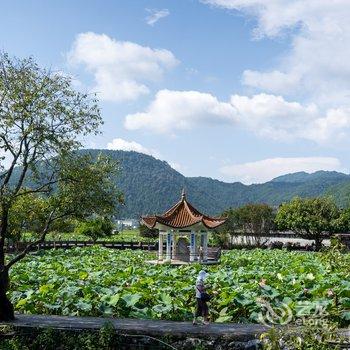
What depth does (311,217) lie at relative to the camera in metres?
59.7

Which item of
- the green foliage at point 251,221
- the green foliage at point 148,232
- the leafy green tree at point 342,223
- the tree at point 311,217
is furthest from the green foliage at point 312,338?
the green foliage at point 148,232

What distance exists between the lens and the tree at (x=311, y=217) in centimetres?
5942

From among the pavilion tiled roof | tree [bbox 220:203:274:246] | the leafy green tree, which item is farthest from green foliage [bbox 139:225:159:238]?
the pavilion tiled roof

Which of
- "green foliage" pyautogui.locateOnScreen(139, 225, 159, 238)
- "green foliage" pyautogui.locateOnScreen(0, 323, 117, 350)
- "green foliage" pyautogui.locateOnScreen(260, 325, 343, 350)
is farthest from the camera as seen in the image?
"green foliage" pyautogui.locateOnScreen(139, 225, 159, 238)

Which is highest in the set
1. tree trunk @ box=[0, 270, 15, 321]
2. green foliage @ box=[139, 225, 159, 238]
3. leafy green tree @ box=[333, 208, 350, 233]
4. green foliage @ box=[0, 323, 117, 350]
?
leafy green tree @ box=[333, 208, 350, 233]

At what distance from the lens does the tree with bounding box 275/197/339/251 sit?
59.4 meters

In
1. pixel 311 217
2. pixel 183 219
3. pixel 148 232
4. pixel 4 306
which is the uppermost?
pixel 311 217

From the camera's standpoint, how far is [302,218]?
6019 cm

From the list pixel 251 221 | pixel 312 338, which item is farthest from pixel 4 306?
pixel 251 221

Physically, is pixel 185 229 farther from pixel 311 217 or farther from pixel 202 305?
pixel 311 217

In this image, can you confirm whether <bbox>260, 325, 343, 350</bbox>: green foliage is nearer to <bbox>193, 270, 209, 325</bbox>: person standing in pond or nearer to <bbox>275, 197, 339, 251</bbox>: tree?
<bbox>193, 270, 209, 325</bbox>: person standing in pond

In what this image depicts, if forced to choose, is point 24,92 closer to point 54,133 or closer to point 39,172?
point 54,133

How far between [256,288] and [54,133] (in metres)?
7.31

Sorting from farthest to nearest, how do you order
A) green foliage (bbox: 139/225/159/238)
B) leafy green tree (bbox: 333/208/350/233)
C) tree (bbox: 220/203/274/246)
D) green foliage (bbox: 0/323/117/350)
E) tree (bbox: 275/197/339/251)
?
green foliage (bbox: 139/225/159/238)
tree (bbox: 220/203/274/246)
leafy green tree (bbox: 333/208/350/233)
tree (bbox: 275/197/339/251)
green foliage (bbox: 0/323/117/350)
